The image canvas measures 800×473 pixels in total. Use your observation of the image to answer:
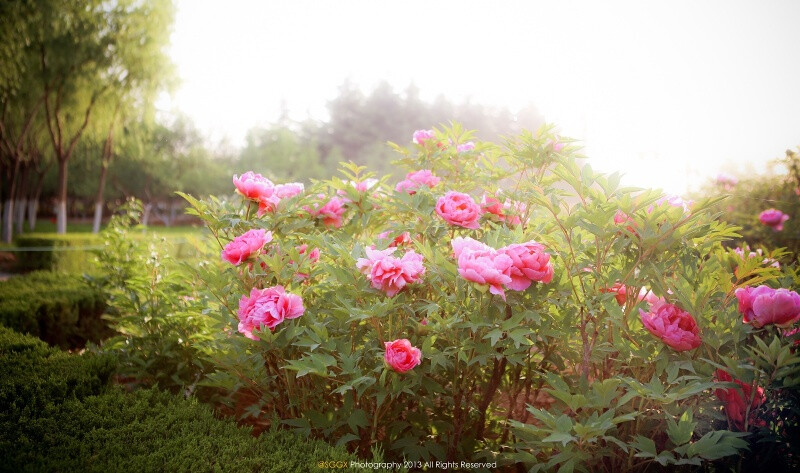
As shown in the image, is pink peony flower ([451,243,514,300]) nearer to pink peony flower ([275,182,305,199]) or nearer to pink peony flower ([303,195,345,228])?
pink peony flower ([303,195,345,228])

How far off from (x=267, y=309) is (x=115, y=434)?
858mm

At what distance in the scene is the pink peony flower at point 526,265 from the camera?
2.00 metres

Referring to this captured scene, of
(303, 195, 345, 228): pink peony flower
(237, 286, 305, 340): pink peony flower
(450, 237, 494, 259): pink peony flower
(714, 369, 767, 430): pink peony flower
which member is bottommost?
(714, 369, 767, 430): pink peony flower

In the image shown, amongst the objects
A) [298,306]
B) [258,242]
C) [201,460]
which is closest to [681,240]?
[298,306]

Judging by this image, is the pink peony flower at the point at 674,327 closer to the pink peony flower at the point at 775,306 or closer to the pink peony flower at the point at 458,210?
the pink peony flower at the point at 775,306

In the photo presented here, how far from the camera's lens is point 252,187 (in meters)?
2.66

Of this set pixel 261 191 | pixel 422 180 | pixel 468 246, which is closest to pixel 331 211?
pixel 261 191

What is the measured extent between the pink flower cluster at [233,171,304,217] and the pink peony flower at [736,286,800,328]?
2198 mm

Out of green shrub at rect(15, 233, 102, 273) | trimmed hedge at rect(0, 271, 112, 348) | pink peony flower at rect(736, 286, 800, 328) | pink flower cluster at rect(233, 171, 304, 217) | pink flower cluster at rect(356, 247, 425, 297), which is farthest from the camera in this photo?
green shrub at rect(15, 233, 102, 273)

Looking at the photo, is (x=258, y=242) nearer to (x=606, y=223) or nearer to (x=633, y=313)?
(x=606, y=223)

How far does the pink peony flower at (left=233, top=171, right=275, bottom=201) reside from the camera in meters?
2.65

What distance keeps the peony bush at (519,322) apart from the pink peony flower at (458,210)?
11 millimetres

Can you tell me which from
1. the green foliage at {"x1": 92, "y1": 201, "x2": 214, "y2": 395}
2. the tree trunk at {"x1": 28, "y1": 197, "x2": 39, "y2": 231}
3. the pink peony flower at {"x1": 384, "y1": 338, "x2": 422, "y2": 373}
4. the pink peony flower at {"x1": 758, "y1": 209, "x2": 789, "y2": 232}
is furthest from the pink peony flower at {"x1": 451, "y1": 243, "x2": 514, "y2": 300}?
the tree trunk at {"x1": 28, "y1": 197, "x2": 39, "y2": 231}

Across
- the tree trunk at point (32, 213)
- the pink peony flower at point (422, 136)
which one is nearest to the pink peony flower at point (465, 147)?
the pink peony flower at point (422, 136)
